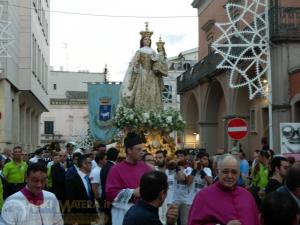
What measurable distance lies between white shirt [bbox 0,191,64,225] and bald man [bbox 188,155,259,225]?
1.33 m

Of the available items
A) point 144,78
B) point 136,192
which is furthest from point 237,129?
point 136,192

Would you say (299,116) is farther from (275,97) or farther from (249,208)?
(249,208)

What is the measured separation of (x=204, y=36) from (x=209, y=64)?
7456 millimetres

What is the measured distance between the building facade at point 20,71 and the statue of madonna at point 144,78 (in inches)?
298

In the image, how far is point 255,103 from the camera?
28.1 metres

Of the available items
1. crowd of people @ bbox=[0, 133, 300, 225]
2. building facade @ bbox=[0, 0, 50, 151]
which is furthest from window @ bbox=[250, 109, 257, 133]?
crowd of people @ bbox=[0, 133, 300, 225]

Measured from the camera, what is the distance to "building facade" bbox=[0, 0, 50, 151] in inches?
1154

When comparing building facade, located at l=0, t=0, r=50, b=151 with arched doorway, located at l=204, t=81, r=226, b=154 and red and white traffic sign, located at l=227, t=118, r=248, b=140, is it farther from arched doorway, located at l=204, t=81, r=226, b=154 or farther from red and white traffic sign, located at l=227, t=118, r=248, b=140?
red and white traffic sign, located at l=227, t=118, r=248, b=140

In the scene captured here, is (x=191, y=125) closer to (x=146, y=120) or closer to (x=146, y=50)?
(x=146, y=50)

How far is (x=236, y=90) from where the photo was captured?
27.9 meters

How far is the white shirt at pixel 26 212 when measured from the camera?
211 inches

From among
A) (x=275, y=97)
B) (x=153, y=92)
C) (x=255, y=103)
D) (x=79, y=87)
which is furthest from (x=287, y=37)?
(x=79, y=87)

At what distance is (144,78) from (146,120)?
7.15 ft

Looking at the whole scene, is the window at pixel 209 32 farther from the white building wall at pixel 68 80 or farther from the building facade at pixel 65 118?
the white building wall at pixel 68 80
